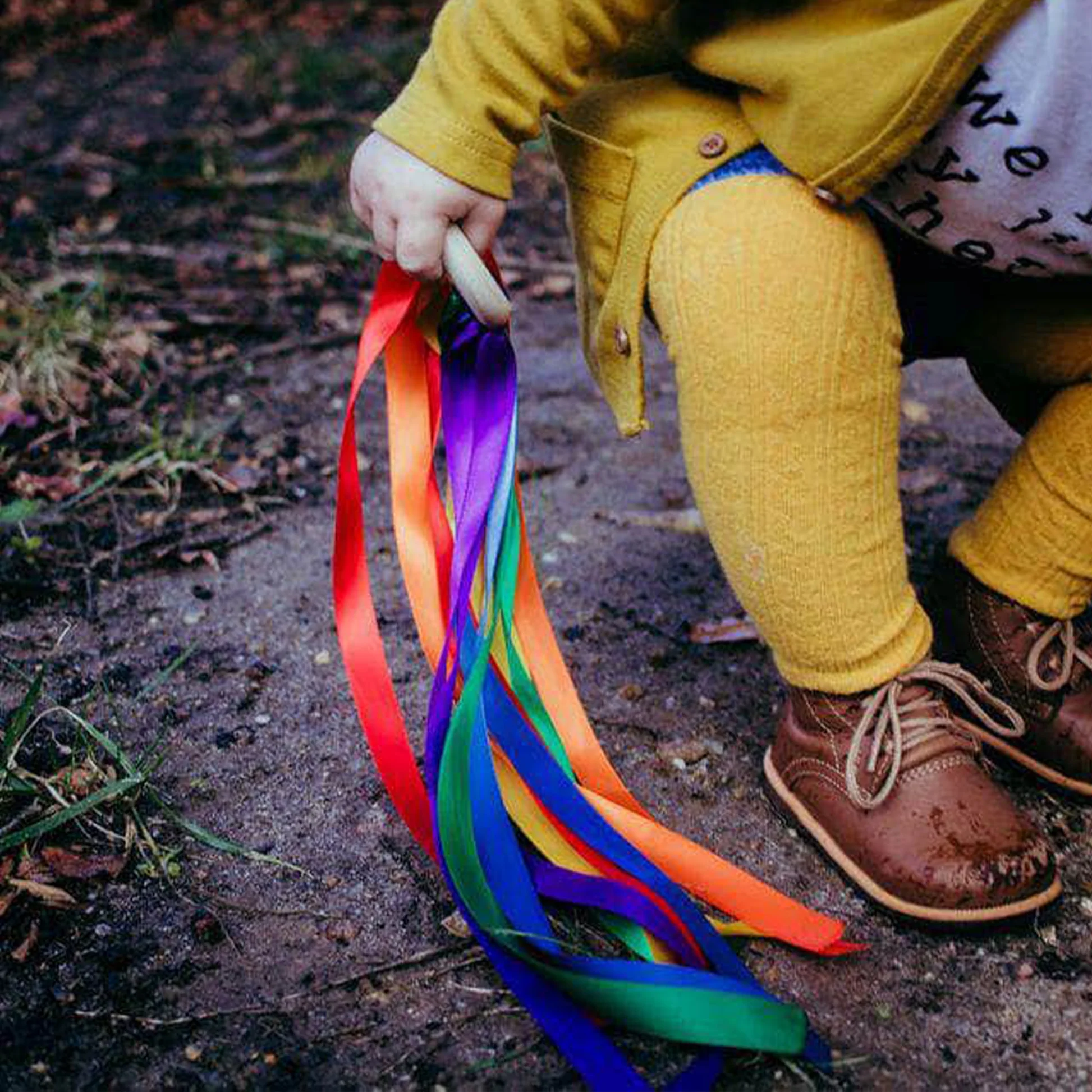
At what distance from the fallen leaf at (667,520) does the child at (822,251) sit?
581 mm

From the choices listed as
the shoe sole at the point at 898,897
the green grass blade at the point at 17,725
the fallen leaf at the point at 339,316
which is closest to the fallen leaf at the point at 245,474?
the fallen leaf at the point at 339,316

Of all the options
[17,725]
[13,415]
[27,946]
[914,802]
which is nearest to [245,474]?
[13,415]

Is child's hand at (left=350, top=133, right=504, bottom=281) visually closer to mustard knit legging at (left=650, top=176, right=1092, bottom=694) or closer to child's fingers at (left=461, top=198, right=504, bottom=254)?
child's fingers at (left=461, top=198, right=504, bottom=254)

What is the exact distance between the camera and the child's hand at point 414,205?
3.56 feet

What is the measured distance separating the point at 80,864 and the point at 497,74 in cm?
83

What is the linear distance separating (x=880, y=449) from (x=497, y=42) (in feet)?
1.62

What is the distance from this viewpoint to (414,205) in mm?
1091

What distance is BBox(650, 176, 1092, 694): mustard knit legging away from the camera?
3.50 ft

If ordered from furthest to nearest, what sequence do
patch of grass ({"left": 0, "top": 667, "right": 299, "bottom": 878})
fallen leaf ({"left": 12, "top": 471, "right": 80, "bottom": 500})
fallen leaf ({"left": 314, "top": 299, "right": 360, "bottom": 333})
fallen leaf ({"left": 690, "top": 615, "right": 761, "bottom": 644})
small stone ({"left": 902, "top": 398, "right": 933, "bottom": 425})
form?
fallen leaf ({"left": 314, "top": 299, "right": 360, "bottom": 333})
small stone ({"left": 902, "top": 398, "right": 933, "bottom": 425})
fallen leaf ({"left": 12, "top": 471, "right": 80, "bottom": 500})
fallen leaf ({"left": 690, "top": 615, "right": 761, "bottom": 644})
patch of grass ({"left": 0, "top": 667, "right": 299, "bottom": 878})

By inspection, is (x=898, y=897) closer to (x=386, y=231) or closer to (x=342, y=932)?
(x=342, y=932)

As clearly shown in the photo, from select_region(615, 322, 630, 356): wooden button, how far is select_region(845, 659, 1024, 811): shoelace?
0.41 m

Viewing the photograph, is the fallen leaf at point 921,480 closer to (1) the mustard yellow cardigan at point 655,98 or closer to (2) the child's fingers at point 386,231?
(1) the mustard yellow cardigan at point 655,98

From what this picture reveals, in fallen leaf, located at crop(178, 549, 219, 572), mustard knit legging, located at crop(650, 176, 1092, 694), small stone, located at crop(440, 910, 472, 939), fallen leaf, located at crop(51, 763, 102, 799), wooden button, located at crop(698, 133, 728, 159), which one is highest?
wooden button, located at crop(698, 133, 728, 159)

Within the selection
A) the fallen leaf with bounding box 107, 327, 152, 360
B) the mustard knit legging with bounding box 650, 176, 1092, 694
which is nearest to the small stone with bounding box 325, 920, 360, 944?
the mustard knit legging with bounding box 650, 176, 1092, 694
